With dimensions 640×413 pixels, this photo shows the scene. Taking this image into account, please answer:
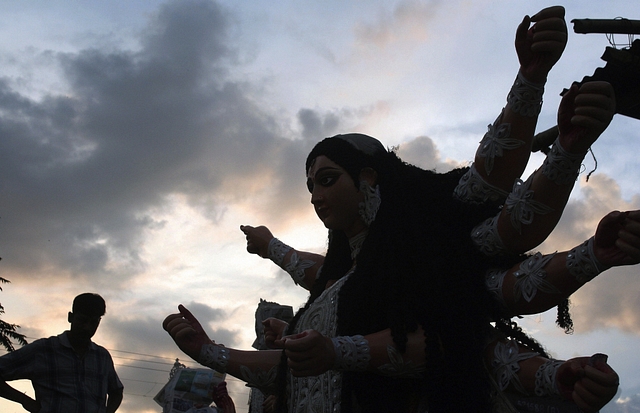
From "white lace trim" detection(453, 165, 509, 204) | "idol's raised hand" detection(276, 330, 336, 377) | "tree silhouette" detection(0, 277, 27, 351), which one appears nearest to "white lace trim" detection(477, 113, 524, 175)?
"white lace trim" detection(453, 165, 509, 204)

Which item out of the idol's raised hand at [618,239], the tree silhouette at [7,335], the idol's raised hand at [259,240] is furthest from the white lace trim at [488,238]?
the tree silhouette at [7,335]

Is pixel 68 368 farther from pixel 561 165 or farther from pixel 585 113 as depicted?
pixel 585 113

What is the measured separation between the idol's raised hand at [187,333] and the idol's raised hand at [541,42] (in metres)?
1.81

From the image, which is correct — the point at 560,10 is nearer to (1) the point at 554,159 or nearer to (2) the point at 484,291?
(1) the point at 554,159

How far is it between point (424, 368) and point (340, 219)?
2.85ft

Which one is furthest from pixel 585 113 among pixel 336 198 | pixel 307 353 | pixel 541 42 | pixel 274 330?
pixel 274 330

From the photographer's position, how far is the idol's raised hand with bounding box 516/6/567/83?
95.7 inches

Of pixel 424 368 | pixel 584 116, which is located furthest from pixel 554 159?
pixel 424 368

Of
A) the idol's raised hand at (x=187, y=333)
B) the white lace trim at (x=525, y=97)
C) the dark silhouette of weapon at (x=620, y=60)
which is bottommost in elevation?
the idol's raised hand at (x=187, y=333)

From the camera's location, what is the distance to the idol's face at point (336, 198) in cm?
303

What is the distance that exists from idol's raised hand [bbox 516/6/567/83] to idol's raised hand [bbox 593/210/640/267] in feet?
2.23

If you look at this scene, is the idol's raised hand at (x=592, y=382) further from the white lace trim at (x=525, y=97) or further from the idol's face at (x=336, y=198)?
the idol's face at (x=336, y=198)

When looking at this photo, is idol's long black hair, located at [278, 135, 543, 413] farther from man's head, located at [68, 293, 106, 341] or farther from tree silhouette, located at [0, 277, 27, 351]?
tree silhouette, located at [0, 277, 27, 351]

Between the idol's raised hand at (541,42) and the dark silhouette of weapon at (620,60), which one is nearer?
the idol's raised hand at (541,42)
